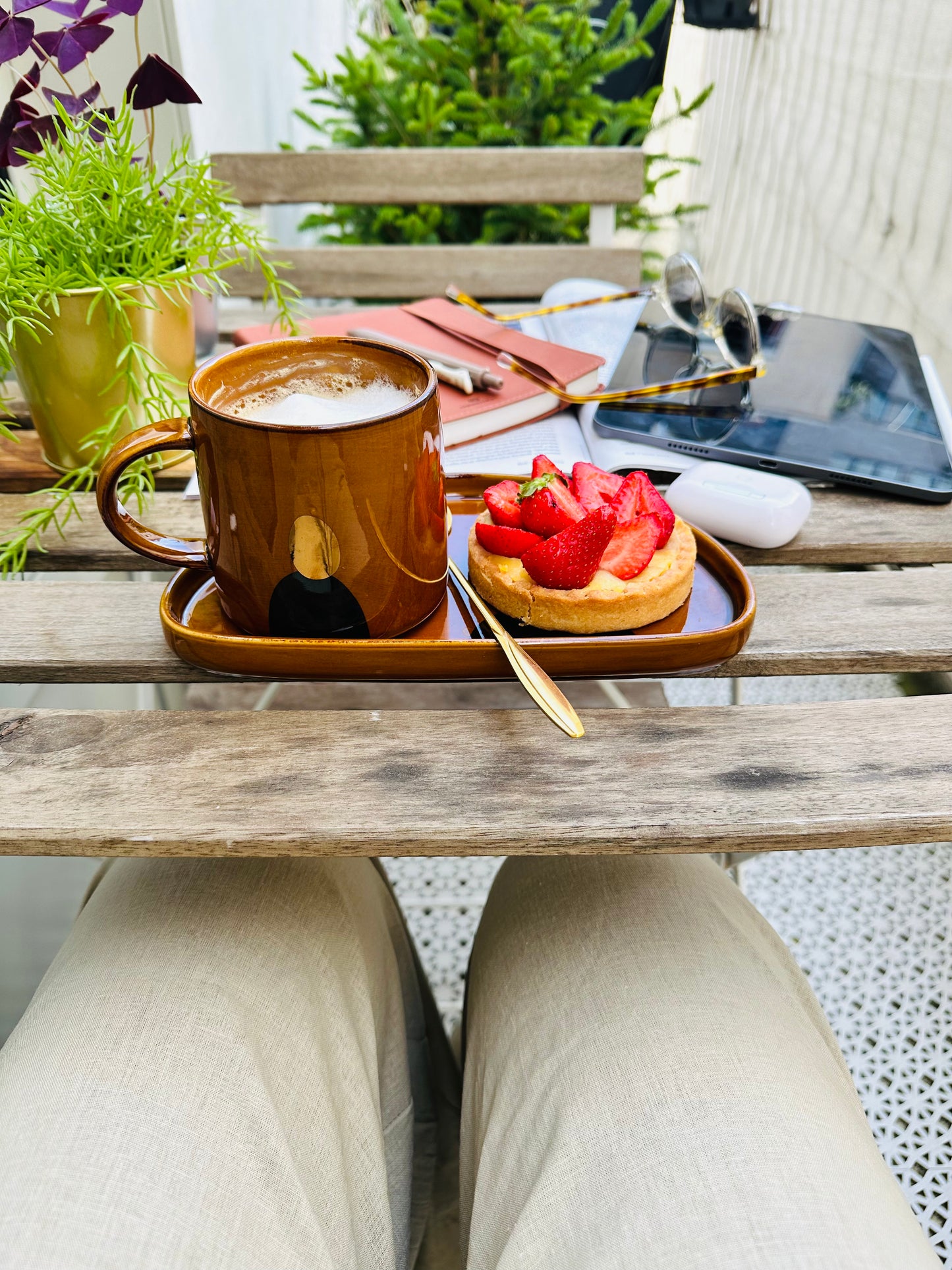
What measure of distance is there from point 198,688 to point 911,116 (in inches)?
64.5

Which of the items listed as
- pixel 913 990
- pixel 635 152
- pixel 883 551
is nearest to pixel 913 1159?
pixel 913 990

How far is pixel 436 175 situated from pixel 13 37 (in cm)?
84

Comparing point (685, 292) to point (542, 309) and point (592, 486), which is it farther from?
point (592, 486)

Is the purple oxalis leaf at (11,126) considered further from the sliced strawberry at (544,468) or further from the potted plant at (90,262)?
the sliced strawberry at (544,468)

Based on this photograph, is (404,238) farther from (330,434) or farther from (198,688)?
(330,434)

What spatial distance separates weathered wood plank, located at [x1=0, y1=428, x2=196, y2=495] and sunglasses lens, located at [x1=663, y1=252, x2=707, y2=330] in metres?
0.52

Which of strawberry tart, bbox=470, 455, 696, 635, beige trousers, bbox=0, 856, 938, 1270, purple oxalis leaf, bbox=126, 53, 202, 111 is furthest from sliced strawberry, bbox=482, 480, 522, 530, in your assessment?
purple oxalis leaf, bbox=126, 53, 202, 111

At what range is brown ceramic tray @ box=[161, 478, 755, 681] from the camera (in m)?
0.48

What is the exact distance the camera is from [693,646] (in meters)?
0.48

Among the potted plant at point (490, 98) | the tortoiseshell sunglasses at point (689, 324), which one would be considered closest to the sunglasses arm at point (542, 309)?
the tortoiseshell sunglasses at point (689, 324)

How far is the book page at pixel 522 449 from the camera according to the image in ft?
2.40

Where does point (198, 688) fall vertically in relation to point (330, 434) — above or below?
below

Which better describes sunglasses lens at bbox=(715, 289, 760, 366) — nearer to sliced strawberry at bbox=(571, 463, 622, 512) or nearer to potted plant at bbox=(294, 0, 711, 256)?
sliced strawberry at bbox=(571, 463, 622, 512)

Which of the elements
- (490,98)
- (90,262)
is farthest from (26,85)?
(490,98)
